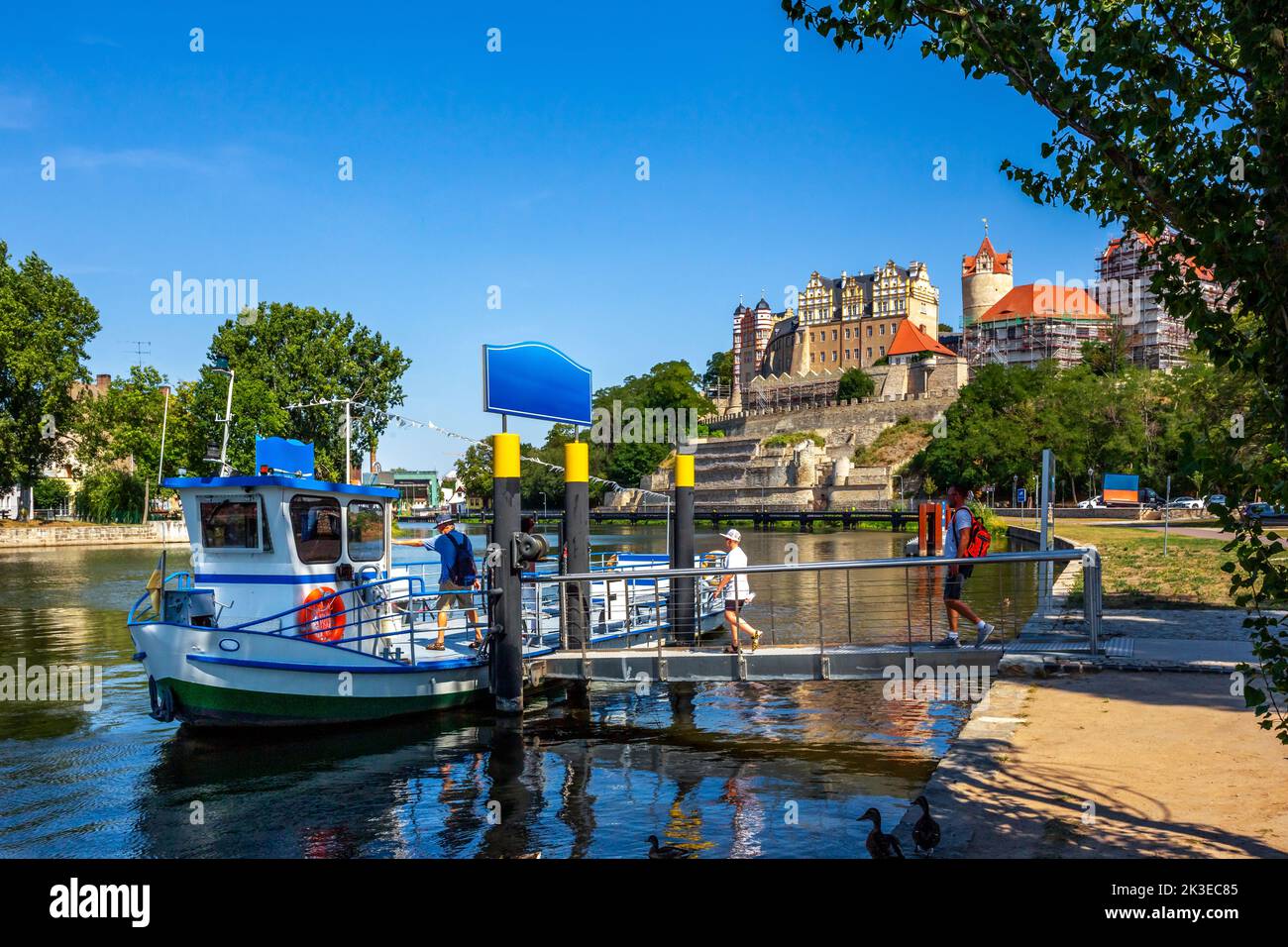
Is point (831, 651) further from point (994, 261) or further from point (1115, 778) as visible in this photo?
point (994, 261)

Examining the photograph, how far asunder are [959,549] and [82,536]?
6637 cm

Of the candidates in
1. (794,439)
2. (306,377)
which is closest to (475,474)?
(794,439)

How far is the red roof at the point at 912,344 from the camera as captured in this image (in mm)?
130875

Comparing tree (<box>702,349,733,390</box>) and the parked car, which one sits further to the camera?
tree (<box>702,349,733,390</box>)

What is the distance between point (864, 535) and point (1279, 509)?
68.6 m

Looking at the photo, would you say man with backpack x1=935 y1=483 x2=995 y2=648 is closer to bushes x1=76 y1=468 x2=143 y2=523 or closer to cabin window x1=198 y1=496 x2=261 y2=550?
cabin window x1=198 y1=496 x2=261 y2=550

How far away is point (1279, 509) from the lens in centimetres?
414

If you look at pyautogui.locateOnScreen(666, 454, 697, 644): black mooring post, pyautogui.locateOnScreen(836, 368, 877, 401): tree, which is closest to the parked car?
pyautogui.locateOnScreen(666, 454, 697, 644): black mooring post

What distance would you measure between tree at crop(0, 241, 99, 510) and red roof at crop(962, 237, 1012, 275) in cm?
11088

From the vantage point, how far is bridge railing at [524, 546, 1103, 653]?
471 inches

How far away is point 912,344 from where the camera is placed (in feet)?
434

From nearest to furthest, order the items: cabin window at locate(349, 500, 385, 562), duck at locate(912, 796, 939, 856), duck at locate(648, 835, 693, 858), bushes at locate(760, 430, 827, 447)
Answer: duck at locate(912, 796, 939, 856) < duck at locate(648, 835, 693, 858) < cabin window at locate(349, 500, 385, 562) < bushes at locate(760, 430, 827, 447)

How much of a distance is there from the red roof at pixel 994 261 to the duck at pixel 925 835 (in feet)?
477

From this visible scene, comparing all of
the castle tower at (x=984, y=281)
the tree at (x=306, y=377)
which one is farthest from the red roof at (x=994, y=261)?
the tree at (x=306, y=377)
